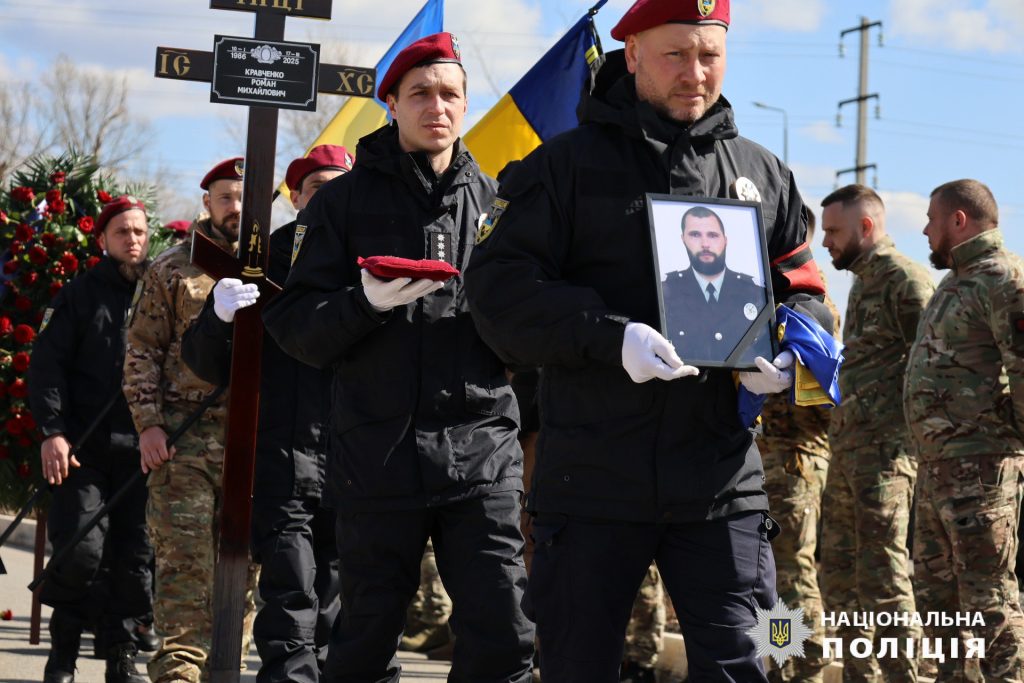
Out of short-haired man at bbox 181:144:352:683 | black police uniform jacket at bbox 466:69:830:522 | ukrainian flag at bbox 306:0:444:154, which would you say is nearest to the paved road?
short-haired man at bbox 181:144:352:683

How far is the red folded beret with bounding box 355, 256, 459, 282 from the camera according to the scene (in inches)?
188

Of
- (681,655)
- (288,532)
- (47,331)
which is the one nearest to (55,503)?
(47,331)

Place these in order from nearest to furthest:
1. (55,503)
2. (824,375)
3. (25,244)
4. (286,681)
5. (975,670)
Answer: (824,375), (286,681), (975,670), (55,503), (25,244)

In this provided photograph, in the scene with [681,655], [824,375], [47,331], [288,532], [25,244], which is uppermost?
[25,244]

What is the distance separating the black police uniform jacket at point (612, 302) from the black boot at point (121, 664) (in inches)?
172

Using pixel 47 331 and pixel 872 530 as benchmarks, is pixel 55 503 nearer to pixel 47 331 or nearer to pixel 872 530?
pixel 47 331

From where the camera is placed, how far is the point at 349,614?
5.06 meters

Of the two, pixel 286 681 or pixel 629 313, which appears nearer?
pixel 629 313

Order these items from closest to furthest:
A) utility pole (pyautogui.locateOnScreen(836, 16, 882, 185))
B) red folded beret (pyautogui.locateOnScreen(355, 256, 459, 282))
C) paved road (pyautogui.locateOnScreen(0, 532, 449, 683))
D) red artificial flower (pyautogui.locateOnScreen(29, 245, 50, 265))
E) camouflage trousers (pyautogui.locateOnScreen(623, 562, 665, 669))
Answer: red folded beret (pyautogui.locateOnScreen(355, 256, 459, 282)) → camouflage trousers (pyautogui.locateOnScreen(623, 562, 665, 669)) → paved road (pyautogui.locateOnScreen(0, 532, 449, 683)) → red artificial flower (pyautogui.locateOnScreen(29, 245, 50, 265)) → utility pole (pyautogui.locateOnScreen(836, 16, 882, 185))

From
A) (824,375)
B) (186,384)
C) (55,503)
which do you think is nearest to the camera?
(824,375)

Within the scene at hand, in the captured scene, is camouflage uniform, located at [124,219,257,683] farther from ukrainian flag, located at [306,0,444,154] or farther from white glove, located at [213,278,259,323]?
ukrainian flag, located at [306,0,444,154]

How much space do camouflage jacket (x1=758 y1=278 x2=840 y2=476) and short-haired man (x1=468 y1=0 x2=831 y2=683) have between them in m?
3.61

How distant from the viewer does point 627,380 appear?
3.87 m

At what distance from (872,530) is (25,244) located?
5.75 meters
